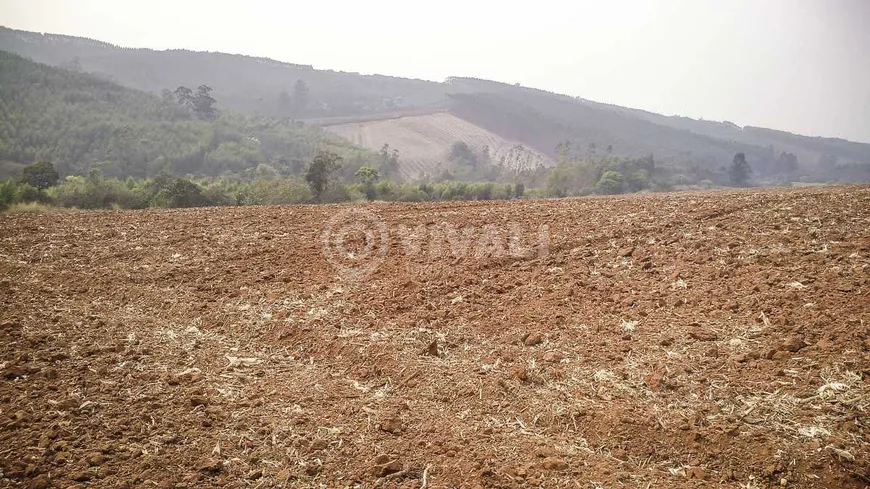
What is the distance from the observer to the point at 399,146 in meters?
82.1

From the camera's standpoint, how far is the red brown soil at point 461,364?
2955 mm

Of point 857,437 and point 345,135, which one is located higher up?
point 345,135

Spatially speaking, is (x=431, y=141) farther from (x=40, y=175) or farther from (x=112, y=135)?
(x=40, y=175)

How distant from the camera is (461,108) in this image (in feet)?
357

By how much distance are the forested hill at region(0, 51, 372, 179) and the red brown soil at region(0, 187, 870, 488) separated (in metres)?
42.7

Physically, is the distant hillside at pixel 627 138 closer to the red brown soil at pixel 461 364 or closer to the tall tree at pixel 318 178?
the tall tree at pixel 318 178

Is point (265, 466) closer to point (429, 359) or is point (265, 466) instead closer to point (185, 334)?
point (429, 359)

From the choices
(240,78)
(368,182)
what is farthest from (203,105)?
(368,182)

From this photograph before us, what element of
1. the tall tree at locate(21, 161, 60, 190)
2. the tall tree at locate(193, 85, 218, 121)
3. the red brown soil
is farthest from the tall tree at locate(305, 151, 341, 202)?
the tall tree at locate(193, 85, 218, 121)

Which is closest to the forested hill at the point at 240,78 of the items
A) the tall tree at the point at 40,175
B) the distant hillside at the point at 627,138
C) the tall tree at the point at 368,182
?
the distant hillside at the point at 627,138

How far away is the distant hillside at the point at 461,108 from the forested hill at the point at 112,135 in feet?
88.0

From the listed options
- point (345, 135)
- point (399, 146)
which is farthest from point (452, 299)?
point (345, 135)

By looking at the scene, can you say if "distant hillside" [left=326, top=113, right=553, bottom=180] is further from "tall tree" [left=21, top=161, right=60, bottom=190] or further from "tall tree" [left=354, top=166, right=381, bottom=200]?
"tall tree" [left=21, top=161, right=60, bottom=190]

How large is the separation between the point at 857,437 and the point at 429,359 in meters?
3.13
